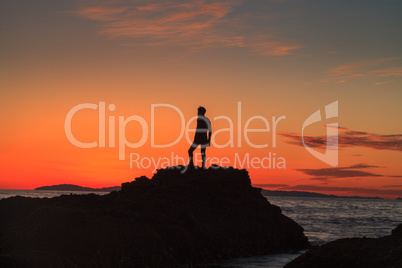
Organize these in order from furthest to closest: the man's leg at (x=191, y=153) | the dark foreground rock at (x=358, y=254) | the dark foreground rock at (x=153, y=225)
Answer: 1. the man's leg at (x=191, y=153)
2. the dark foreground rock at (x=153, y=225)
3. the dark foreground rock at (x=358, y=254)

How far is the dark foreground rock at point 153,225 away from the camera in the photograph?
13773 mm

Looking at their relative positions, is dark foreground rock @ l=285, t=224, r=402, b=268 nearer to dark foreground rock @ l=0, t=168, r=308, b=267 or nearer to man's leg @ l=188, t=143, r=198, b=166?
dark foreground rock @ l=0, t=168, r=308, b=267

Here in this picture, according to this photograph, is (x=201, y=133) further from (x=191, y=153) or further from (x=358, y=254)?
(x=358, y=254)

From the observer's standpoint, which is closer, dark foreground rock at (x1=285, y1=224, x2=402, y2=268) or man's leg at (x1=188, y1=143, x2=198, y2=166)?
dark foreground rock at (x1=285, y1=224, x2=402, y2=268)

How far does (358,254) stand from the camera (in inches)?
428

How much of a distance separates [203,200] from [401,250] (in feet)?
36.2

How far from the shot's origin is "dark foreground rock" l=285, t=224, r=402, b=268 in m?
10.3

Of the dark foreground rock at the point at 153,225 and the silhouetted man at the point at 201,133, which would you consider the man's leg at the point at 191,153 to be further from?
the dark foreground rock at the point at 153,225

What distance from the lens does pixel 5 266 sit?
11.4 m

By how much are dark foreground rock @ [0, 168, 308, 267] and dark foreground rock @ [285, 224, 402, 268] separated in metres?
5.40

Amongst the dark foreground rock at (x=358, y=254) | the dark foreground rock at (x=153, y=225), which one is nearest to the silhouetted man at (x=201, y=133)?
the dark foreground rock at (x=153, y=225)

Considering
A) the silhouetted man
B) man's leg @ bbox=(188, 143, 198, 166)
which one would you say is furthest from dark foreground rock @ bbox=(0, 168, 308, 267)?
the silhouetted man

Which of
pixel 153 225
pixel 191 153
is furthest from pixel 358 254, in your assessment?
pixel 191 153

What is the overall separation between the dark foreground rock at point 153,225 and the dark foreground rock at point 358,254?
540 cm
